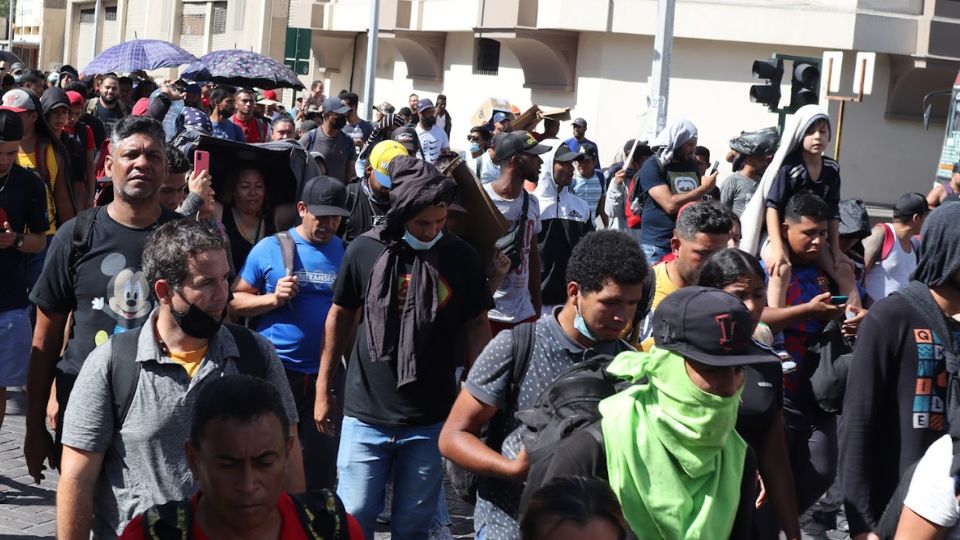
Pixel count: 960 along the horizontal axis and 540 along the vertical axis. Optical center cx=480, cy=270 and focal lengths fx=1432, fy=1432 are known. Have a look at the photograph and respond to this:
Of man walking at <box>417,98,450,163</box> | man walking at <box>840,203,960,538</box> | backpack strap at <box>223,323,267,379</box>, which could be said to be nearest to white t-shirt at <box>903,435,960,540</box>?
man walking at <box>840,203,960,538</box>

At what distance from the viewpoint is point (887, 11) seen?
28984mm

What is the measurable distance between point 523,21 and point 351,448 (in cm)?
2651

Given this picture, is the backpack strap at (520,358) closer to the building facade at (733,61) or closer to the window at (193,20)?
the building facade at (733,61)

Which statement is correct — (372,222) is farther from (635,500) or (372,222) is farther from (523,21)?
(523,21)

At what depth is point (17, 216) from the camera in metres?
7.12

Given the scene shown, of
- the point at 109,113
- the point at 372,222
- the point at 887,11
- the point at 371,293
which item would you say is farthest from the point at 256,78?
the point at 887,11

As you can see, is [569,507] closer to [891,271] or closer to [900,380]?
[900,380]

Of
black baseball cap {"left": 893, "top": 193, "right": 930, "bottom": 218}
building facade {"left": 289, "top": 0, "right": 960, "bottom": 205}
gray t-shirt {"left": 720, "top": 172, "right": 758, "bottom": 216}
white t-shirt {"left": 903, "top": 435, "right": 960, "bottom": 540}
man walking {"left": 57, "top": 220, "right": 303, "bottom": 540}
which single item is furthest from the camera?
building facade {"left": 289, "top": 0, "right": 960, "bottom": 205}

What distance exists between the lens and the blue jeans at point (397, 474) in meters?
5.60

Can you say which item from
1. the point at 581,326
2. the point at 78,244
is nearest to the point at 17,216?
the point at 78,244

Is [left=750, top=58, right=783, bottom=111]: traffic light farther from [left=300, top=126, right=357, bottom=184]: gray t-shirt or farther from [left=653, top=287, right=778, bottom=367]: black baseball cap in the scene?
[left=653, top=287, right=778, bottom=367]: black baseball cap

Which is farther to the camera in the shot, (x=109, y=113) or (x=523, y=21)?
(x=523, y=21)

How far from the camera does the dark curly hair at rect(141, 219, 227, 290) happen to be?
13.4 feet

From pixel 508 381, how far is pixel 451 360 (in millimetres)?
1487
